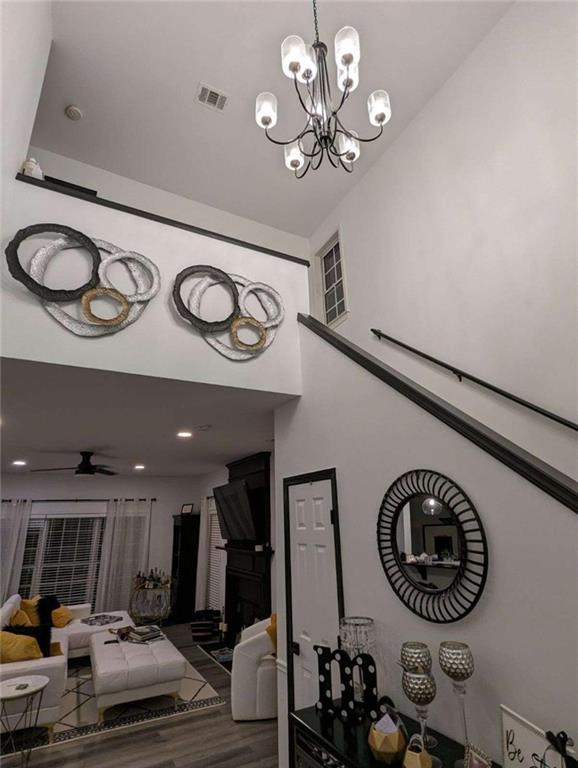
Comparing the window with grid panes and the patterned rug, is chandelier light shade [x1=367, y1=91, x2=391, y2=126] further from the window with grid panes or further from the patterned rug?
the patterned rug

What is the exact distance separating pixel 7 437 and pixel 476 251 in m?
4.95

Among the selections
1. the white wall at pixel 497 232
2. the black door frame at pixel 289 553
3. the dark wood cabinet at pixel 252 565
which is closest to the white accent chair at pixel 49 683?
the dark wood cabinet at pixel 252 565

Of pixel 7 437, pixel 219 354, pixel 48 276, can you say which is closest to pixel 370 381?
pixel 219 354

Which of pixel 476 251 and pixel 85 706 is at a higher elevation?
pixel 476 251

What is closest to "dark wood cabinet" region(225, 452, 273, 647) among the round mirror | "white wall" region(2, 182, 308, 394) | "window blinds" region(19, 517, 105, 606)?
"white wall" region(2, 182, 308, 394)

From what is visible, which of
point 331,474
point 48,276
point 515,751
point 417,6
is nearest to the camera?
point 515,751

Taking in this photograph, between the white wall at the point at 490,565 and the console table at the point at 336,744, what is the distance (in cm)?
9

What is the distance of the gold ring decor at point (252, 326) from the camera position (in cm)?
294

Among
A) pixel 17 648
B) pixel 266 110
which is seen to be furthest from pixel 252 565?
pixel 266 110

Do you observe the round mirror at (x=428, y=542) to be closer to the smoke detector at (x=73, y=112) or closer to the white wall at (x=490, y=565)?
the white wall at (x=490, y=565)

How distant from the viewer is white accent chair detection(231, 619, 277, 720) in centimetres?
402

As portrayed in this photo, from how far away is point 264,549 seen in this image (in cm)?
531

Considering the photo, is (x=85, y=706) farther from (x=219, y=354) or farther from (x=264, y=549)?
(x=219, y=354)

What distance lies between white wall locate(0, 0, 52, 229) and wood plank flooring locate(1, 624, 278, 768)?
13.5 ft
